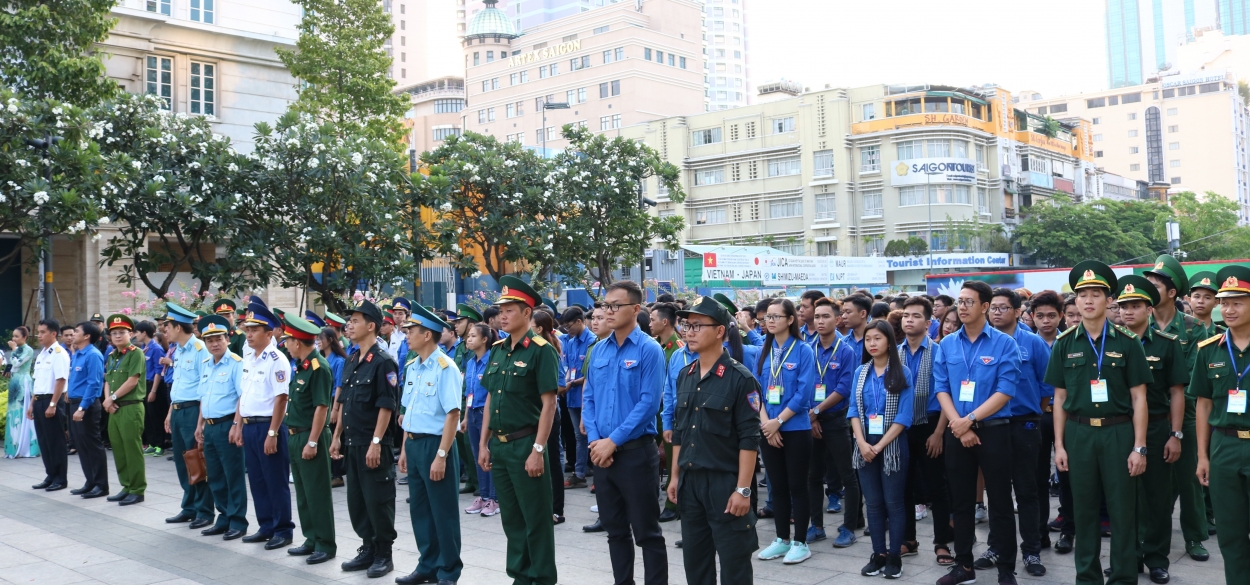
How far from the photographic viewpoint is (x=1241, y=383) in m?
5.41

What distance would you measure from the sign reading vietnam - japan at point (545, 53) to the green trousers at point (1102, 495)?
302 feet

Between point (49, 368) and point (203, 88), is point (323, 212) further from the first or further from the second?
point (203, 88)

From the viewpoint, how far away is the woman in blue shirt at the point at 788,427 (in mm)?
7234

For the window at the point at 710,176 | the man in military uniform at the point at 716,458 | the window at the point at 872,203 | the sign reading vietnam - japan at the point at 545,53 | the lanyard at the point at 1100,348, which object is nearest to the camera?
the man in military uniform at the point at 716,458

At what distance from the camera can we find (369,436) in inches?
285

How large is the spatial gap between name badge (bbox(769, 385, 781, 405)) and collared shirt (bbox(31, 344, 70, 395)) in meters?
8.45

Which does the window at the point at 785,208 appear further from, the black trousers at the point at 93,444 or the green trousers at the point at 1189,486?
the green trousers at the point at 1189,486

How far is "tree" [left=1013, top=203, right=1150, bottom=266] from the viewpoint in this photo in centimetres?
5938

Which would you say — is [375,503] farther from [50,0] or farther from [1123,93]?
[1123,93]

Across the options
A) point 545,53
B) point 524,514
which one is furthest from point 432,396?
point 545,53

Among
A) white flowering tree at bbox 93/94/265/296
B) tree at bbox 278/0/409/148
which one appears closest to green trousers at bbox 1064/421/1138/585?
white flowering tree at bbox 93/94/265/296

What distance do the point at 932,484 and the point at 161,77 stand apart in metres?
25.1

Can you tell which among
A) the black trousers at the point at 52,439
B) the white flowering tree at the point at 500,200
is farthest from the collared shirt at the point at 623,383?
the white flowering tree at the point at 500,200

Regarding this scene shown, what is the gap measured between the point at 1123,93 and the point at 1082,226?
71.6m
